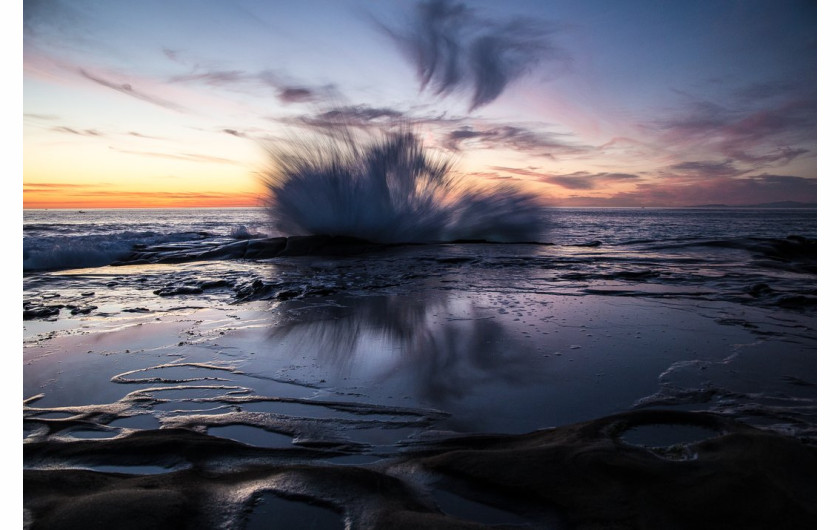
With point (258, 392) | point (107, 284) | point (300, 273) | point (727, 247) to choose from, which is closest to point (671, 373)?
point (258, 392)

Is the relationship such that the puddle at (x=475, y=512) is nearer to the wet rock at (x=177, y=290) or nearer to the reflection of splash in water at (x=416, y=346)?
the reflection of splash in water at (x=416, y=346)

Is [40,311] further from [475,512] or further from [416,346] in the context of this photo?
[475,512]

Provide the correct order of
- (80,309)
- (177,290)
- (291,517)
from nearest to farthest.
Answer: (291,517) < (80,309) < (177,290)

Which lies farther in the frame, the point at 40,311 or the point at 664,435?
the point at 40,311

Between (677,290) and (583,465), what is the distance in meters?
5.09

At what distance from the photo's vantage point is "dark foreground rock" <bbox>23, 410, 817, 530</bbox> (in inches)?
50.9

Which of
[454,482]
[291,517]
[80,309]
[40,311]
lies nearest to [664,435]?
[454,482]

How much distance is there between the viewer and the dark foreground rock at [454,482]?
1.29 m

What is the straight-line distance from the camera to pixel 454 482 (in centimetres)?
153

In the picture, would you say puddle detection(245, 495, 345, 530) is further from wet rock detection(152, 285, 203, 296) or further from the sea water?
wet rock detection(152, 285, 203, 296)

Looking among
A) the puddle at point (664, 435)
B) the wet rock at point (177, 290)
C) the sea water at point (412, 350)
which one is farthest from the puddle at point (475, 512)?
the wet rock at point (177, 290)

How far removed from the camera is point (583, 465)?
1.54m

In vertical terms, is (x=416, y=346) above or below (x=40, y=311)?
below

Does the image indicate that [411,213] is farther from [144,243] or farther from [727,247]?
[727,247]
